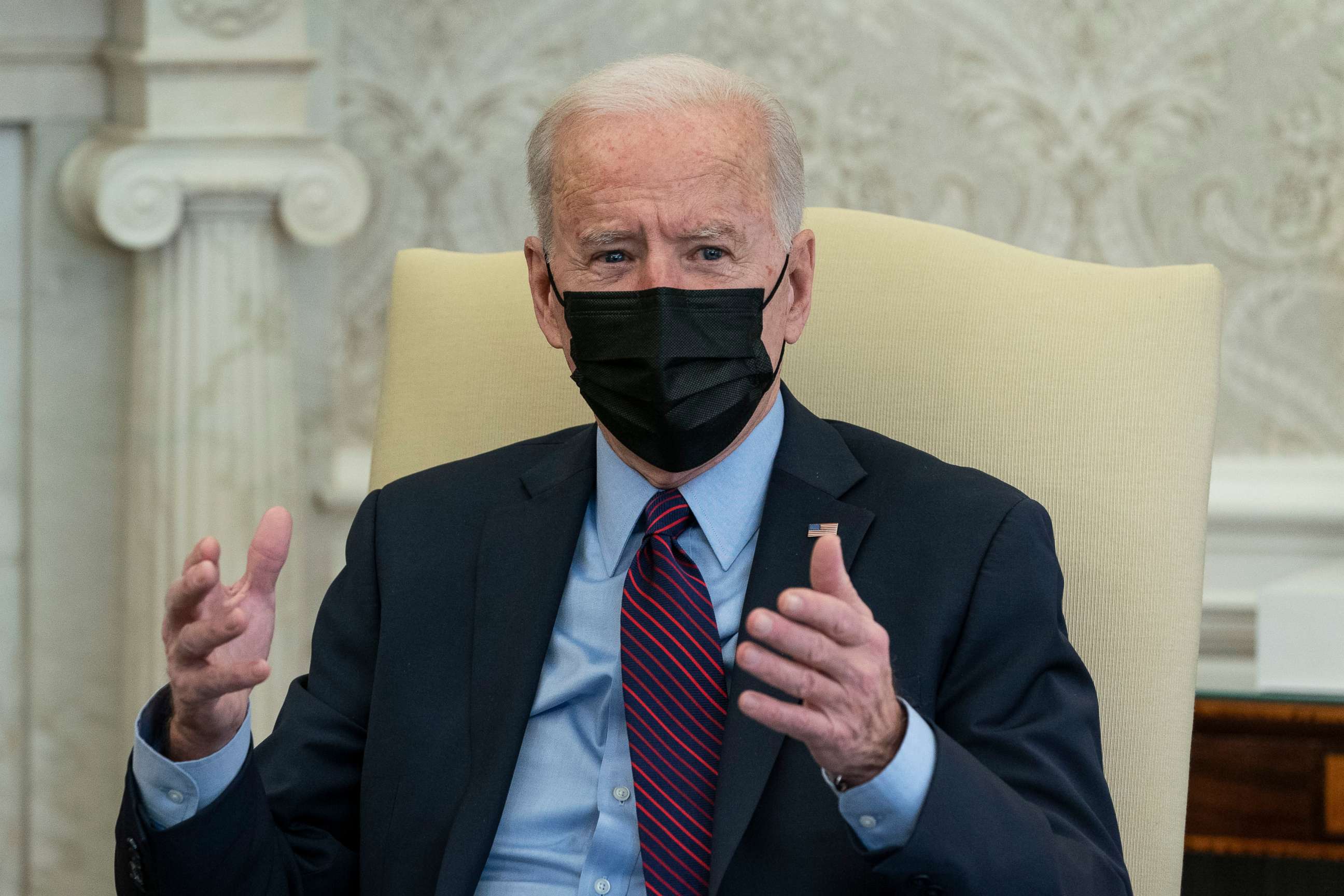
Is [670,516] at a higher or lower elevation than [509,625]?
higher

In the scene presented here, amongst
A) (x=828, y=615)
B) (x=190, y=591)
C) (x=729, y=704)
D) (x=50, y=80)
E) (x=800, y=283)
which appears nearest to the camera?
(x=828, y=615)

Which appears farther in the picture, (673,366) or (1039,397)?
(1039,397)

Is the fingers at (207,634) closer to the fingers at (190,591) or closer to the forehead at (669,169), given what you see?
the fingers at (190,591)

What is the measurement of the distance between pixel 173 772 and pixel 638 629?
0.40 metres

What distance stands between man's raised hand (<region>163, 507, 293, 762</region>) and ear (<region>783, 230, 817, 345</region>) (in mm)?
539

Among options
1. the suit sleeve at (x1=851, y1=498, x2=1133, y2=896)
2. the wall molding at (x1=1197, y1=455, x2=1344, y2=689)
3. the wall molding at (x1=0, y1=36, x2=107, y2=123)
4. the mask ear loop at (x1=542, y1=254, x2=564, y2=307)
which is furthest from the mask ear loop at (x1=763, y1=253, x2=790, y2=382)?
the wall molding at (x1=0, y1=36, x2=107, y2=123)

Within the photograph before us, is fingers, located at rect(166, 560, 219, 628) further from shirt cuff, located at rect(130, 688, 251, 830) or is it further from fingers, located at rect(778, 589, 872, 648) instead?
fingers, located at rect(778, 589, 872, 648)

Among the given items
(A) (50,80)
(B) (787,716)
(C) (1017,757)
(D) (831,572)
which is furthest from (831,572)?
(A) (50,80)

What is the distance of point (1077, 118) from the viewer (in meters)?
2.33

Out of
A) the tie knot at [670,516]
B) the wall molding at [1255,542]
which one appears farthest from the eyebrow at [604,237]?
the wall molding at [1255,542]

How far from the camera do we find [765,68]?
2402mm

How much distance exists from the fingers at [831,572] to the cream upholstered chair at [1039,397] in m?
0.50

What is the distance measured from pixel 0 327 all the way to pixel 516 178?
2.90ft

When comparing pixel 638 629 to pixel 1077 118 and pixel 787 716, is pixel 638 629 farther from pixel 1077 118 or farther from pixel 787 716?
pixel 1077 118
